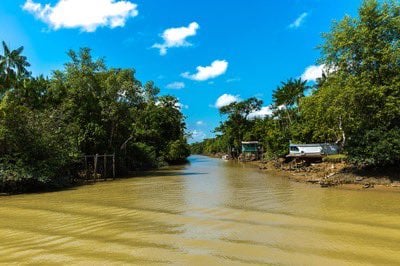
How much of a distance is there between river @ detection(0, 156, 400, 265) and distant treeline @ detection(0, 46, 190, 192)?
3.75 meters

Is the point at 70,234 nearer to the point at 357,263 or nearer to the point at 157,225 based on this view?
the point at 157,225

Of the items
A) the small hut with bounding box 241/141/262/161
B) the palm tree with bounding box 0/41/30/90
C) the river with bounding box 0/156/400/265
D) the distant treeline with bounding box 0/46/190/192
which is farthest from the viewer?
the small hut with bounding box 241/141/262/161

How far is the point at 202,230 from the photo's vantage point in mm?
9398

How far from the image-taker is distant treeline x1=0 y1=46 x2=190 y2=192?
1891cm

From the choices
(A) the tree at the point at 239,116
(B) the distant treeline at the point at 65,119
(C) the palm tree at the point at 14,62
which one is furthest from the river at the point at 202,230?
(A) the tree at the point at 239,116

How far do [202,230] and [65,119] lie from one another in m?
20.2

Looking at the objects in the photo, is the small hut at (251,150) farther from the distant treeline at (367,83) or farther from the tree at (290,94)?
the distant treeline at (367,83)

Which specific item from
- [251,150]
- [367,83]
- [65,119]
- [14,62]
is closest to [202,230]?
[367,83]

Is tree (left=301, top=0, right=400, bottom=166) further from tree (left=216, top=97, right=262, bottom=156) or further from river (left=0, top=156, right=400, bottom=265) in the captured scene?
tree (left=216, top=97, right=262, bottom=156)

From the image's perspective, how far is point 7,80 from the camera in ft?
98.9

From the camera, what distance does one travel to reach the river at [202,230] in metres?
7.06

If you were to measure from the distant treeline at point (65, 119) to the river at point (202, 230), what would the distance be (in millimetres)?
3753

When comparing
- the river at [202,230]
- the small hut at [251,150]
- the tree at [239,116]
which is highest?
the tree at [239,116]

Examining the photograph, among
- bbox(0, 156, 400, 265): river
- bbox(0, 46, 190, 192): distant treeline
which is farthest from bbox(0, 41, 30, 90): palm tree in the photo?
bbox(0, 156, 400, 265): river
